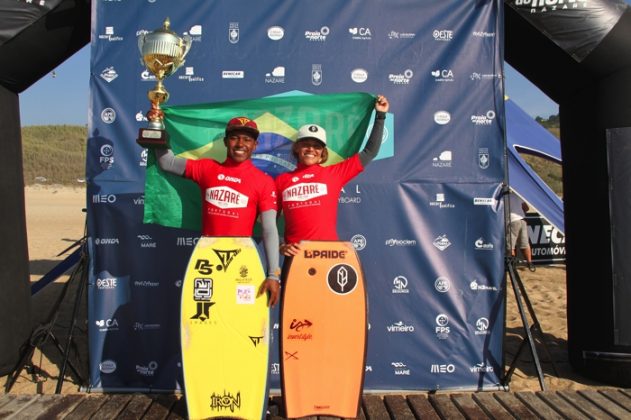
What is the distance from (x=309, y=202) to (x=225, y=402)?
4.65ft

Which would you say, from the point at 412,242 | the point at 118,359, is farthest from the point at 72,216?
the point at 412,242

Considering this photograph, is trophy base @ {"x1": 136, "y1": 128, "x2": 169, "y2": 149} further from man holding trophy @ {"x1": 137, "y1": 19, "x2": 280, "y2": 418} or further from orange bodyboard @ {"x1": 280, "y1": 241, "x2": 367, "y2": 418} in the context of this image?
orange bodyboard @ {"x1": 280, "y1": 241, "x2": 367, "y2": 418}

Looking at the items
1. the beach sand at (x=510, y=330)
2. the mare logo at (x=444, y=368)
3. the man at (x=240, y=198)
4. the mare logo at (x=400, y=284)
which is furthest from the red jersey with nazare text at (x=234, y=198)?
the mare logo at (x=444, y=368)

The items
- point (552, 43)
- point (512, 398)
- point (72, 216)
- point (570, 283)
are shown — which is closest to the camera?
point (512, 398)

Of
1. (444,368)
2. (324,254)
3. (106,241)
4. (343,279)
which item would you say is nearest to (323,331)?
(343,279)

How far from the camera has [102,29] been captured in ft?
14.9

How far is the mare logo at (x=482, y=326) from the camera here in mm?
4594

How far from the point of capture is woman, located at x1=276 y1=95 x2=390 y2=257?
11.9ft

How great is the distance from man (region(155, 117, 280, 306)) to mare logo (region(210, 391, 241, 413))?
2.16ft

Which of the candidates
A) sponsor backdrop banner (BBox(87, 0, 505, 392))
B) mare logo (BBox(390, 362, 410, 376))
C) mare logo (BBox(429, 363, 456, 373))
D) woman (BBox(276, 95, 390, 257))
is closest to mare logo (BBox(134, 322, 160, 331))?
sponsor backdrop banner (BBox(87, 0, 505, 392))

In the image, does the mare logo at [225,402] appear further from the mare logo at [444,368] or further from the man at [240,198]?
the mare logo at [444,368]

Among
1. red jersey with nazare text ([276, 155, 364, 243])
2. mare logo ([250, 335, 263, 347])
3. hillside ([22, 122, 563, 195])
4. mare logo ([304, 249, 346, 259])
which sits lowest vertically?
mare logo ([250, 335, 263, 347])

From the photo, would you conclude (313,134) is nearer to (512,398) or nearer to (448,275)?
(448,275)

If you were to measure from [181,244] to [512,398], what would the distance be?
2857mm
